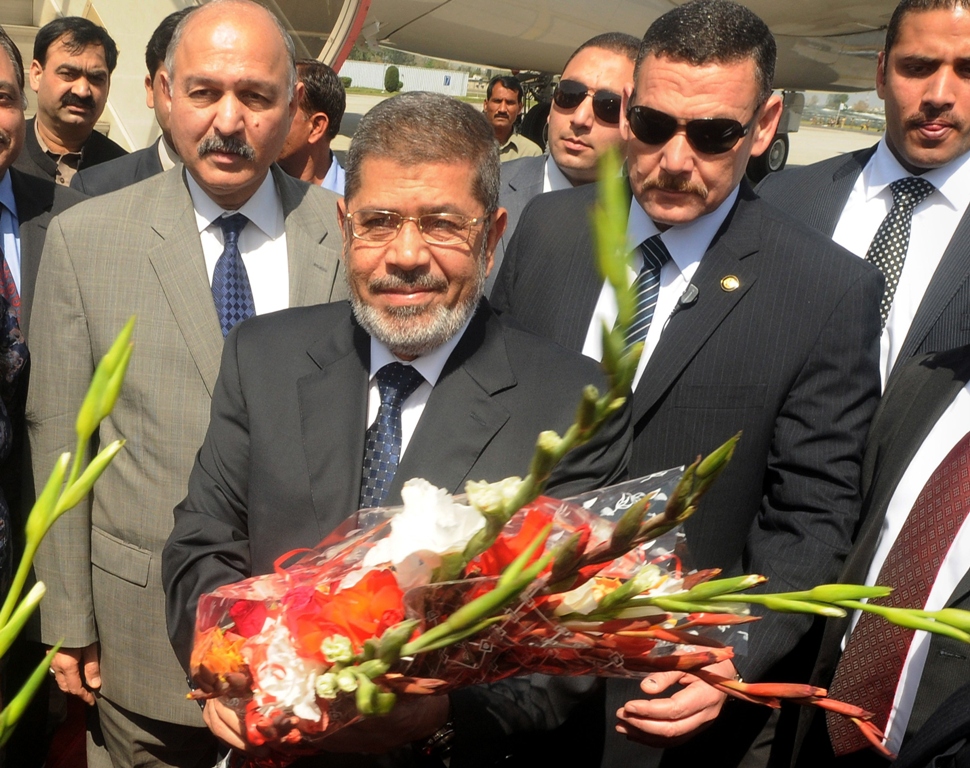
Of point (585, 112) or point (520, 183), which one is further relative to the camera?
point (520, 183)

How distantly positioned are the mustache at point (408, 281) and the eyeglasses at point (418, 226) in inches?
2.6

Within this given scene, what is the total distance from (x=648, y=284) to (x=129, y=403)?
132 cm

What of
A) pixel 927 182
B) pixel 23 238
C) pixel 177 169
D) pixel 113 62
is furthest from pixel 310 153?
pixel 927 182

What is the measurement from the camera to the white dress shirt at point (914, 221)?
9.56ft

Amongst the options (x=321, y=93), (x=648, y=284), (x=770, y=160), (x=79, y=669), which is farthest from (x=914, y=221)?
(x=770, y=160)

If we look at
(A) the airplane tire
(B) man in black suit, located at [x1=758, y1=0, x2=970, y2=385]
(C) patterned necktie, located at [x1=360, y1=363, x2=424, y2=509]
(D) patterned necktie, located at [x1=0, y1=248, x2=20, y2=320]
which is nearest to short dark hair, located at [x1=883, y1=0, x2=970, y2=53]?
(B) man in black suit, located at [x1=758, y1=0, x2=970, y2=385]

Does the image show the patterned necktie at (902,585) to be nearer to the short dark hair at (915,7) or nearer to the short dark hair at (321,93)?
the short dark hair at (915,7)

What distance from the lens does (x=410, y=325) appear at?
1.93 meters

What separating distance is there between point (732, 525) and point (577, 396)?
63cm

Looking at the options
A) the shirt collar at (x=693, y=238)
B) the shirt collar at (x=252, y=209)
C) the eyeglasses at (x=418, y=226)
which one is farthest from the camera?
the shirt collar at (x=252, y=209)

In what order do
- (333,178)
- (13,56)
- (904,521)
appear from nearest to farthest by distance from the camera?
(904,521), (13,56), (333,178)

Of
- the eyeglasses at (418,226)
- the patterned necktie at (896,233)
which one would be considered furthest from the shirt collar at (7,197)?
the patterned necktie at (896,233)

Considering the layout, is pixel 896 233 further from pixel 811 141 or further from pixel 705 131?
pixel 811 141

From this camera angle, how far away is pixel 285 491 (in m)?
1.91
